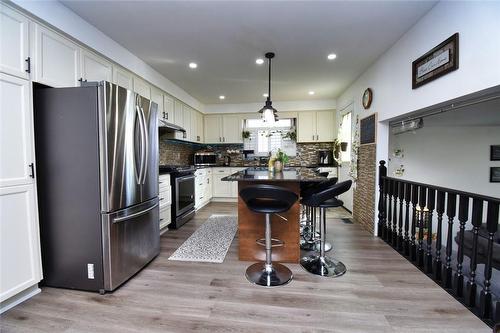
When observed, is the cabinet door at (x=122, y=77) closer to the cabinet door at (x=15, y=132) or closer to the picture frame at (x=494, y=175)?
the cabinet door at (x=15, y=132)

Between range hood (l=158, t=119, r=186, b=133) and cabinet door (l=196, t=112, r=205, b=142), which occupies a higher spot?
cabinet door (l=196, t=112, r=205, b=142)

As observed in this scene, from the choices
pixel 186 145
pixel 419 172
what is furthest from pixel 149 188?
pixel 419 172

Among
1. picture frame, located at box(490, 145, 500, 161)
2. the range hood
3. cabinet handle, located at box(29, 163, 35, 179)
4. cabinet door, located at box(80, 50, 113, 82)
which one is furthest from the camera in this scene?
picture frame, located at box(490, 145, 500, 161)

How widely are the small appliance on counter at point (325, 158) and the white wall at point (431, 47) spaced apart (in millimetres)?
2105

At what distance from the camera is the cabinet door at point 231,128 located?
5.70m

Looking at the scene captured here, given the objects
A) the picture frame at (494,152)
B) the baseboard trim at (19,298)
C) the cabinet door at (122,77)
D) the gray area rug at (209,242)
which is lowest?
the gray area rug at (209,242)

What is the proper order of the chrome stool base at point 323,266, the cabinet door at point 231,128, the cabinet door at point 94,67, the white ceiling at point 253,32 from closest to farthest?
1. the white ceiling at point 253,32
2. the chrome stool base at point 323,266
3. the cabinet door at point 94,67
4. the cabinet door at point 231,128

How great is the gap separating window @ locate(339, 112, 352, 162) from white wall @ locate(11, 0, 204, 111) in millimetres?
3658

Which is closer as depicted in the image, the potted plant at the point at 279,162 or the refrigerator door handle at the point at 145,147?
the refrigerator door handle at the point at 145,147

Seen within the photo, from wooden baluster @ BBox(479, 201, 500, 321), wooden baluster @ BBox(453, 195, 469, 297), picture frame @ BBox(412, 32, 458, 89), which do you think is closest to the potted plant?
picture frame @ BBox(412, 32, 458, 89)

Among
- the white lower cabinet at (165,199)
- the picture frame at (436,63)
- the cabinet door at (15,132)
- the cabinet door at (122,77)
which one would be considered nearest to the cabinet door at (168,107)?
the cabinet door at (122,77)

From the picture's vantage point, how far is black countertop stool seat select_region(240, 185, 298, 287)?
1.76 metres

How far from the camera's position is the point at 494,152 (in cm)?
468

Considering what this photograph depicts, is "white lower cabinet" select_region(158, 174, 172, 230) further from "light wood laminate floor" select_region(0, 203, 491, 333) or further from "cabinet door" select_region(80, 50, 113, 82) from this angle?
"cabinet door" select_region(80, 50, 113, 82)
